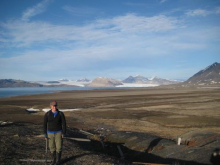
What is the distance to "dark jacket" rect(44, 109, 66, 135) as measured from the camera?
811 centimetres

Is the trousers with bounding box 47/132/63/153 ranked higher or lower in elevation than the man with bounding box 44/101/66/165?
lower

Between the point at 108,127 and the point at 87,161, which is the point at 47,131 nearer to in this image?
the point at 87,161

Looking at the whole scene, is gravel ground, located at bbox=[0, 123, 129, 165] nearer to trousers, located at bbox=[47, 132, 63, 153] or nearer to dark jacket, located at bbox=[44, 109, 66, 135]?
trousers, located at bbox=[47, 132, 63, 153]

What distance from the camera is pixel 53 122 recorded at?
812 centimetres

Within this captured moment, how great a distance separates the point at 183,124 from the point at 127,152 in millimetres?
12638

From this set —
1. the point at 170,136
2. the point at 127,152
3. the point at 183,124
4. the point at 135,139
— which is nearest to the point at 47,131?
the point at 127,152

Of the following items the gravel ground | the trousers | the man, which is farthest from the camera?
the gravel ground

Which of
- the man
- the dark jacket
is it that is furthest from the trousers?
the dark jacket

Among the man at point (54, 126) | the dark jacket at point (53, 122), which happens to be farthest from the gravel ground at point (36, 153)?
the dark jacket at point (53, 122)

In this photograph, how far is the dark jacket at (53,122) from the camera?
8109mm

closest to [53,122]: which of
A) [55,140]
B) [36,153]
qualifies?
[55,140]

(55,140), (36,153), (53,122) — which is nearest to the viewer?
(53,122)

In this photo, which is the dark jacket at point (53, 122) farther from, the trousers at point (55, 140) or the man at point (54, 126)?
the trousers at point (55, 140)

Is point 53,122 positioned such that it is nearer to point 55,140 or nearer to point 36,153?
point 55,140
